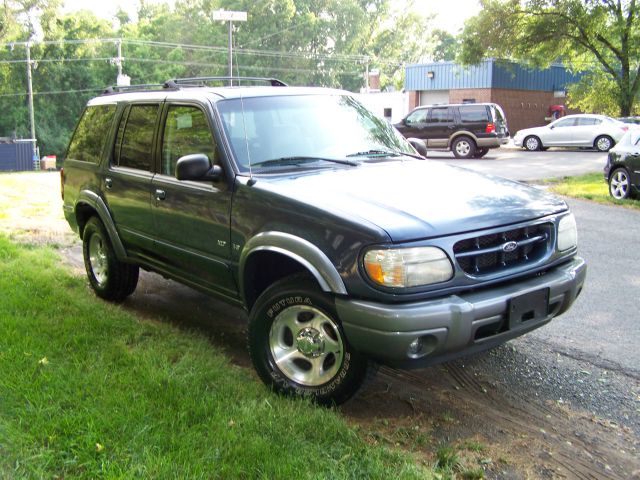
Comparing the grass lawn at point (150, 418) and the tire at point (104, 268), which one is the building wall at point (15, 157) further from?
the grass lawn at point (150, 418)

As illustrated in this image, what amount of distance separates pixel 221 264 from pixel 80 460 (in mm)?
1590

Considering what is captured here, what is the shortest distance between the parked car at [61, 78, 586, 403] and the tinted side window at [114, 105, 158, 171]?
2 centimetres

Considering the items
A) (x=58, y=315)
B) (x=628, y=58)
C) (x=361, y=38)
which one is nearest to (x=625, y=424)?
(x=58, y=315)

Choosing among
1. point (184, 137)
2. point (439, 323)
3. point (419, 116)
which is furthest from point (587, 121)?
point (439, 323)

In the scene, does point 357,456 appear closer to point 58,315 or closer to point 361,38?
point 58,315

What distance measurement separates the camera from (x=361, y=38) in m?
78.3

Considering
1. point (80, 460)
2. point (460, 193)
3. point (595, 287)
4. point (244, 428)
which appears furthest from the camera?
point (595, 287)

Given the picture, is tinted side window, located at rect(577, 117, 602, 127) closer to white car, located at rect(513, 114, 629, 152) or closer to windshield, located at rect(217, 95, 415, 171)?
white car, located at rect(513, 114, 629, 152)

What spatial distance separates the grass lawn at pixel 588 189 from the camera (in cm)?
1207

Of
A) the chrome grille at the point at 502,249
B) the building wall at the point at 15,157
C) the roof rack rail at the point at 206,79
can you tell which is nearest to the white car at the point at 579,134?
the building wall at the point at 15,157

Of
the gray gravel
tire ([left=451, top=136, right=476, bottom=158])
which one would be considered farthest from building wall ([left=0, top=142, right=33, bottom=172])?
the gray gravel

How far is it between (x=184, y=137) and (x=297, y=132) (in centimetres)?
84

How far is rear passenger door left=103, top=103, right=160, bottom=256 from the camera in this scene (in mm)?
5172

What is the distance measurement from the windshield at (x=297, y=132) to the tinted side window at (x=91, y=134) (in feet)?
5.82
